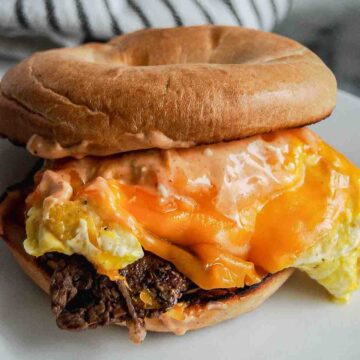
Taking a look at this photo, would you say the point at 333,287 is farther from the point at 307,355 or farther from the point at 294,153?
the point at 294,153

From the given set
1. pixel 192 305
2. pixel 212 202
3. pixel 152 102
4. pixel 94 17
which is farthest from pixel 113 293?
pixel 94 17

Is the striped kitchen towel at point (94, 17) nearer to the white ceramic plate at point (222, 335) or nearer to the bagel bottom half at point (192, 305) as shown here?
the bagel bottom half at point (192, 305)

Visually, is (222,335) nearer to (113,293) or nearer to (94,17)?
(113,293)

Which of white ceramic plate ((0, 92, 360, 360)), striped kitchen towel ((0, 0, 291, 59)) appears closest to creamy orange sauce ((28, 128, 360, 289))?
white ceramic plate ((0, 92, 360, 360))

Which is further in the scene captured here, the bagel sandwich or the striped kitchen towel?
the striped kitchen towel

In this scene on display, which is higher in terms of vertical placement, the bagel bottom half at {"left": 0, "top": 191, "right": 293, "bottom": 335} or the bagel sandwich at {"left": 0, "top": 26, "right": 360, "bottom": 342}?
the bagel sandwich at {"left": 0, "top": 26, "right": 360, "bottom": 342}

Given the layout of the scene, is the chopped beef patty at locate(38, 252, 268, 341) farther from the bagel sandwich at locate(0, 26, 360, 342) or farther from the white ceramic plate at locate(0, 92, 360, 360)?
the white ceramic plate at locate(0, 92, 360, 360)

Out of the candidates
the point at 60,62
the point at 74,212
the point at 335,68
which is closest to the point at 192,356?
the point at 74,212
